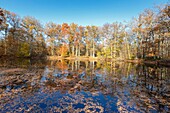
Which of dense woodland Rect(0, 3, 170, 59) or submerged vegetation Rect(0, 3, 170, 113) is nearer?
submerged vegetation Rect(0, 3, 170, 113)

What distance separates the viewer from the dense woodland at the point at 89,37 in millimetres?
25081

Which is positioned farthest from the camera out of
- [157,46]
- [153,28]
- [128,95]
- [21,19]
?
[21,19]

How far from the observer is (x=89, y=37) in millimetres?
42188

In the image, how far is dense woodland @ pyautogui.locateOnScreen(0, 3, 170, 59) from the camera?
2508cm

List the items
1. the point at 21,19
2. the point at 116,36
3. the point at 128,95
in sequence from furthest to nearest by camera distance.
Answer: the point at 116,36 → the point at 21,19 → the point at 128,95

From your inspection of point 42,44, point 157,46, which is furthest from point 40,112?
point 42,44

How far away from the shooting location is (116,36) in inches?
1420

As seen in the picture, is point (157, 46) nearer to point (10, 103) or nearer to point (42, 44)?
point (10, 103)

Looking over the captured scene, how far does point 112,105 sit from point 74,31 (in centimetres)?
4000

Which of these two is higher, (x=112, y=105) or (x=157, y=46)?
(x=157, y=46)

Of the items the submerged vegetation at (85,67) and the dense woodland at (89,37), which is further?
the dense woodland at (89,37)

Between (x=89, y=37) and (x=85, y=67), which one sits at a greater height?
(x=89, y=37)

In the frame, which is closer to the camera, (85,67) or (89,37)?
(85,67)

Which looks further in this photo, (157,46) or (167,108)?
(157,46)
